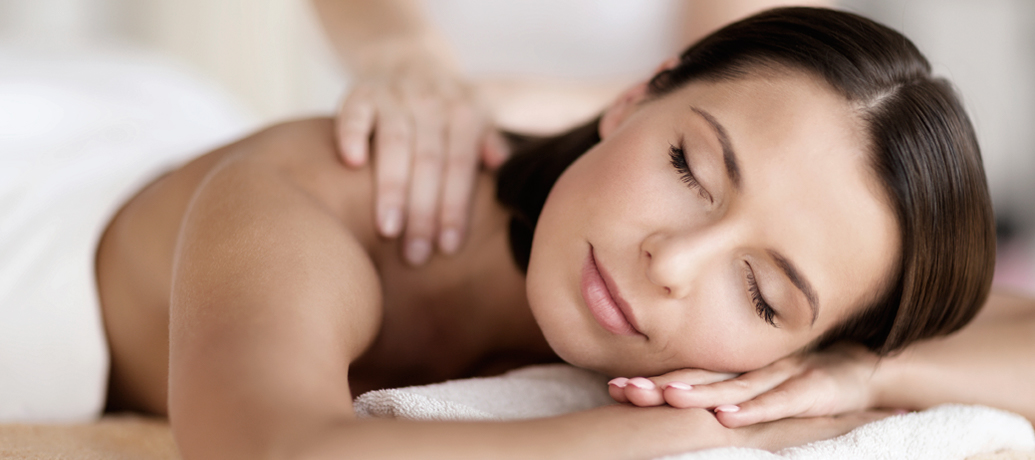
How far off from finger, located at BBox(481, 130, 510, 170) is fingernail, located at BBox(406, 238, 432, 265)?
206mm

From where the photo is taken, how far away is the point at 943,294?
0.94m

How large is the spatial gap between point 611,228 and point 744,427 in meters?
0.27

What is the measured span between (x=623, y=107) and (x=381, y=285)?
Result: 46cm

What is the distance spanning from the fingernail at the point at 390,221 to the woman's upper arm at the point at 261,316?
178 millimetres

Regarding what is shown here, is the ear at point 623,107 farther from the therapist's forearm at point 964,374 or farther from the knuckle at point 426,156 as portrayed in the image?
the therapist's forearm at point 964,374

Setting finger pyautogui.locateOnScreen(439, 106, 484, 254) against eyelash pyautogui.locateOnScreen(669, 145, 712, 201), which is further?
finger pyautogui.locateOnScreen(439, 106, 484, 254)

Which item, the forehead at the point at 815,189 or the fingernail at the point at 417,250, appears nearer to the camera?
the forehead at the point at 815,189

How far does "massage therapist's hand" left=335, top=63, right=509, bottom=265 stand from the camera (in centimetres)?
110

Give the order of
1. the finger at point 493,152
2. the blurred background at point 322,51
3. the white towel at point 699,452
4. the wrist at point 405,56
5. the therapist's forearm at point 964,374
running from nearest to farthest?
1. the white towel at point 699,452
2. the therapist's forearm at point 964,374
3. the finger at point 493,152
4. the wrist at point 405,56
5. the blurred background at point 322,51

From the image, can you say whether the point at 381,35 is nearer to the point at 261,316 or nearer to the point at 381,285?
the point at 381,285

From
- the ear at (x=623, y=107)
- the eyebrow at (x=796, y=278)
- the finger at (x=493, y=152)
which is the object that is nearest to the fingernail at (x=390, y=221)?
the finger at (x=493, y=152)

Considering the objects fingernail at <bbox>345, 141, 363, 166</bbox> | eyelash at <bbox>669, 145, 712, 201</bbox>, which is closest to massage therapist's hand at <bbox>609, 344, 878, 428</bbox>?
eyelash at <bbox>669, 145, 712, 201</bbox>

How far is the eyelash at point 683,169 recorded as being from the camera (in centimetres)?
86

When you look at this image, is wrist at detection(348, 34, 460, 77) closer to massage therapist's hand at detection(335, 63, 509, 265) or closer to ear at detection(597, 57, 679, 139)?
massage therapist's hand at detection(335, 63, 509, 265)
